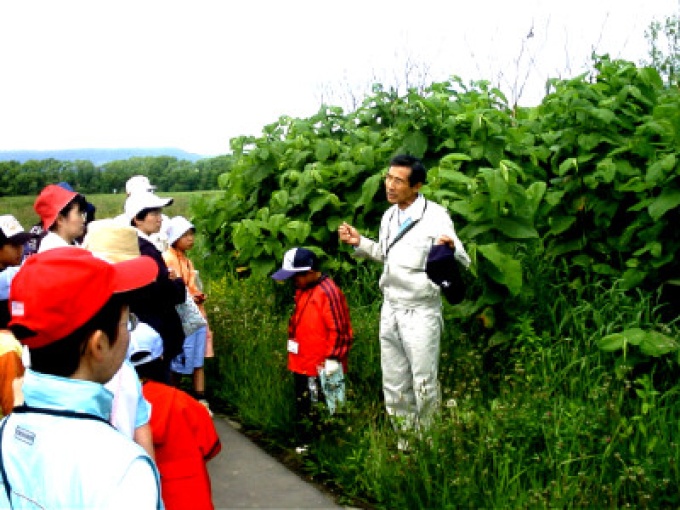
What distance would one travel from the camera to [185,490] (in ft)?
10.1

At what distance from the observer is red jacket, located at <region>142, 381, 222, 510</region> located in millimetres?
3066

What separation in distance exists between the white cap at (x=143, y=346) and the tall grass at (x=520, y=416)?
6.03 ft

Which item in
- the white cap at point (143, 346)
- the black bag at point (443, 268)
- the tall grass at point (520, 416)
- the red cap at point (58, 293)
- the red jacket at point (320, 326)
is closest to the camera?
the red cap at point (58, 293)

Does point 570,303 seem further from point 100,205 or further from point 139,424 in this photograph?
point 100,205

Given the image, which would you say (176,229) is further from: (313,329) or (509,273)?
(509,273)

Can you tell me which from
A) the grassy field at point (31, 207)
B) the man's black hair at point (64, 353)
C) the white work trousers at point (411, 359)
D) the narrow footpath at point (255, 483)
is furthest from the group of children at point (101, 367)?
the grassy field at point (31, 207)

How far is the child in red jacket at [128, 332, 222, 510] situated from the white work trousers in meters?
2.11

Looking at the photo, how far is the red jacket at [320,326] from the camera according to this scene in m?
5.50

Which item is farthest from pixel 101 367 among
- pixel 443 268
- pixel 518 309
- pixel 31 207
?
pixel 31 207

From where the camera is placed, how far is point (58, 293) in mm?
1703

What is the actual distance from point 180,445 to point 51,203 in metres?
2.82

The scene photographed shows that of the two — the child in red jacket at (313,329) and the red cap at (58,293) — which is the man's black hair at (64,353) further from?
the child in red jacket at (313,329)

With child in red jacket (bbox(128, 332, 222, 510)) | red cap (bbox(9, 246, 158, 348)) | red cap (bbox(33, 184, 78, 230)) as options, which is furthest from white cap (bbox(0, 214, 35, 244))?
red cap (bbox(9, 246, 158, 348))

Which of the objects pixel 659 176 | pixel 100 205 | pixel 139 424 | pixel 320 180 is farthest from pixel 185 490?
pixel 100 205
